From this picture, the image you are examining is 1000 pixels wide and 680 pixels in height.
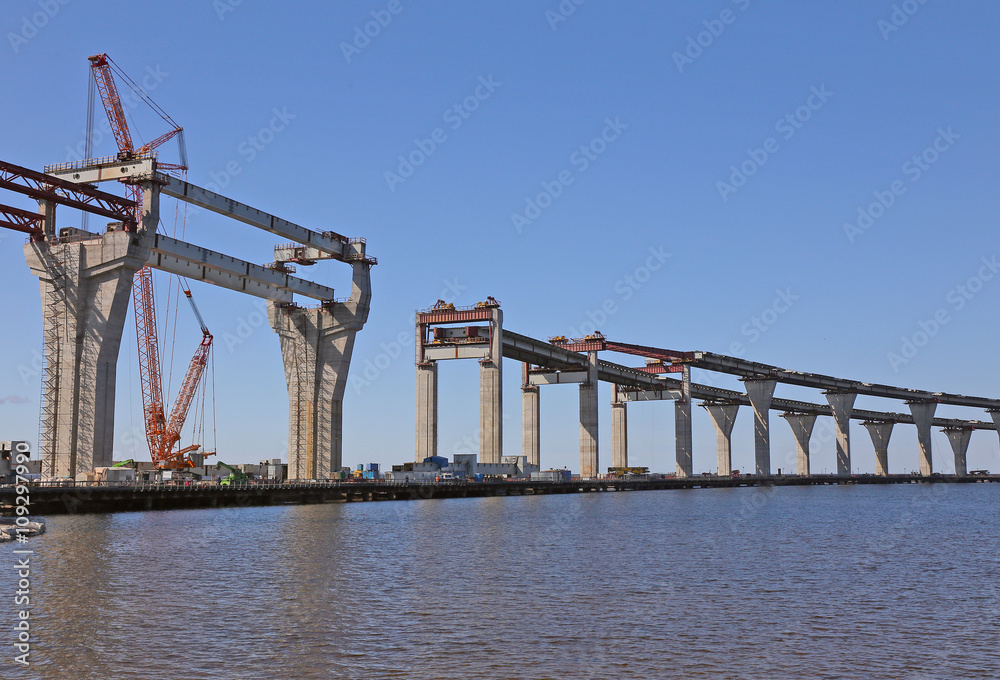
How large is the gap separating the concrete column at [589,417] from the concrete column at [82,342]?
90084mm

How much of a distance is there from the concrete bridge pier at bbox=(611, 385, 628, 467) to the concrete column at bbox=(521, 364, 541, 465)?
1396 inches

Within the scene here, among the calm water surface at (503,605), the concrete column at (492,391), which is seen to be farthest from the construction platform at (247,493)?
the calm water surface at (503,605)

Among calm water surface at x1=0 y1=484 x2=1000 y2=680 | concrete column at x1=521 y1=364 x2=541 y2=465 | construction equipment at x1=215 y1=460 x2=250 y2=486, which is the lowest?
calm water surface at x1=0 y1=484 x2=1000 y2=680

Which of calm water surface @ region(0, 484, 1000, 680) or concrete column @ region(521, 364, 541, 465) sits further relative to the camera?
concrete column @ region(521, 364, 541, 465)

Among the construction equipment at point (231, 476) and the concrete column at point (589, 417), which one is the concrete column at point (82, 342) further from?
the concrete column at point (589, 417)

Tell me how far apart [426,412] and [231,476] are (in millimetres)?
28859

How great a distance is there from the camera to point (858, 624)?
2845 centimetres

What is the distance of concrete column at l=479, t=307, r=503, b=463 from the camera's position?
5007 inches

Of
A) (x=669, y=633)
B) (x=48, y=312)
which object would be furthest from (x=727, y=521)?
(x=48, y=312)

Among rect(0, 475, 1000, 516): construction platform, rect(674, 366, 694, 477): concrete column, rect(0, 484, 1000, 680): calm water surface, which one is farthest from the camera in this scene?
rect(674, 366, 694, 477): concrete column

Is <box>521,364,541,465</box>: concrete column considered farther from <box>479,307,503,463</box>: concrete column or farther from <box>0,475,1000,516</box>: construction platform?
<box>479,307,503,463</box>: concrete column

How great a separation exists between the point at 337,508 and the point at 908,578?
61.9 metres

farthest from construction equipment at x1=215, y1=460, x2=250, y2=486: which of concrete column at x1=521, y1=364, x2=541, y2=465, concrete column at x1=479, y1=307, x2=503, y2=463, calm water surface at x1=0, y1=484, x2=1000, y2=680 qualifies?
concrete column at x1=521, y1=364, x2=541, y2=465

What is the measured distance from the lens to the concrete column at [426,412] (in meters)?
127
